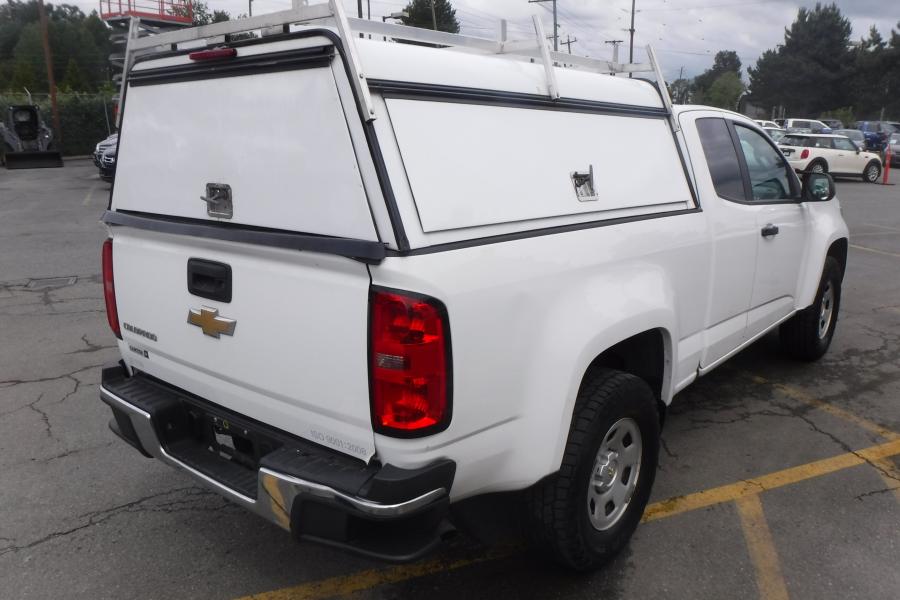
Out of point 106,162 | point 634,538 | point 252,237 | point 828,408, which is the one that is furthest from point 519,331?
point 106,162

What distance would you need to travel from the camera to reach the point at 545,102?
2748mm

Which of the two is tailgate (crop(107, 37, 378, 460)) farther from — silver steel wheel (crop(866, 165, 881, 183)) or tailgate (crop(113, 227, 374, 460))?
silver steel wheel (crop(866, 165, 881, 183))

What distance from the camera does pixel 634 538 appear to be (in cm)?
320

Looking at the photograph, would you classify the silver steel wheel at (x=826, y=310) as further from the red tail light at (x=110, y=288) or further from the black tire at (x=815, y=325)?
the red tail light at (x=110, y=288)

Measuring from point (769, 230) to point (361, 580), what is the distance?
291 cm

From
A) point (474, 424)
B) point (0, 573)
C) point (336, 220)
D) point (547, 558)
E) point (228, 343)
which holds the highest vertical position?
point (336, 220)

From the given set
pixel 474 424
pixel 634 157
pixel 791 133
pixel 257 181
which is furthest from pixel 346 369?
pixel 791 133

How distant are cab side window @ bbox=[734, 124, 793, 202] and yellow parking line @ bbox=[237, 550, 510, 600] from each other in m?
2.65

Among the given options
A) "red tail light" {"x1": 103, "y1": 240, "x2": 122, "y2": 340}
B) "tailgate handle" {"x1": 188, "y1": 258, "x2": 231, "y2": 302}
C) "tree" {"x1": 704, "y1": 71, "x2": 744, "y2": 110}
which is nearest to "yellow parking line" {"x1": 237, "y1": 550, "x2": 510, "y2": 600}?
"tailgate handle" {"x1": 188, "y1": 258, "x2": 231, "y2": 302}

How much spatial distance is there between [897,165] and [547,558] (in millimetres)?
33427

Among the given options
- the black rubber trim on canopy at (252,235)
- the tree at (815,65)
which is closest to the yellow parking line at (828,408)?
the black rubber trim on canopy at (252,235)

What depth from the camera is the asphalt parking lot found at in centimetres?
288

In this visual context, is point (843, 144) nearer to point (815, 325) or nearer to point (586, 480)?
point (815, 325)

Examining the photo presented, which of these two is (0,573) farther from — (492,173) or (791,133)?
(791,133)
